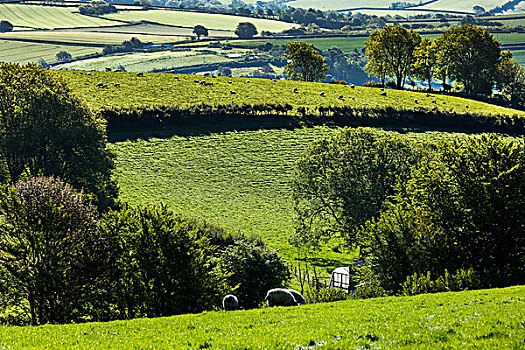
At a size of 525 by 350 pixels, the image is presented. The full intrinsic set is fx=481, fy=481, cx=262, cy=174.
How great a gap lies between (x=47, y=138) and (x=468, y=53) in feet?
373

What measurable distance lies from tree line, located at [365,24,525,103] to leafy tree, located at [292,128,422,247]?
81386 millimetres

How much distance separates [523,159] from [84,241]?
3513 centimetres

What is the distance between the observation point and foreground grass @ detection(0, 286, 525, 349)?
1789 centimetres

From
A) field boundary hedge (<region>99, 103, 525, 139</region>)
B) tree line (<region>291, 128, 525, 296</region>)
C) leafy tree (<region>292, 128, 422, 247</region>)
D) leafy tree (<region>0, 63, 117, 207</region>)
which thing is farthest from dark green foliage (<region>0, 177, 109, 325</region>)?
field boundary hedge (<region>99, 103, 525, 139</region>)

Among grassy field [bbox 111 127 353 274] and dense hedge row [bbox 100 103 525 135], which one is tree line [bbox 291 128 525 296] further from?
dense hedge row [bbox 100 103 525 135]

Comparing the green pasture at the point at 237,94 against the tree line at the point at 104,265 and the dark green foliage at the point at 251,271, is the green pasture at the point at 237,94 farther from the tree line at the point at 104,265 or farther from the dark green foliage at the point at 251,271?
the dark green foliage at the point at 251,271

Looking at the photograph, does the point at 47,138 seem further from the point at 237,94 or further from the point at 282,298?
the point at 237,94

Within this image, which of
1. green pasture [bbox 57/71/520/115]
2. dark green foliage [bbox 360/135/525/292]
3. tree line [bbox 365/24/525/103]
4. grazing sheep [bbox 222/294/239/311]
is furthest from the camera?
tree line [bbox 365/24/525/103]

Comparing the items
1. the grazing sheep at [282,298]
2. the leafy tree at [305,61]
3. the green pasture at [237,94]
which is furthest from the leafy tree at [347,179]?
the leafy tree at [305,61]

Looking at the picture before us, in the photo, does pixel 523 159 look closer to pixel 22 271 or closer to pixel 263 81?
pixel 22 271

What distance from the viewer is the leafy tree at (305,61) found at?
139875mm

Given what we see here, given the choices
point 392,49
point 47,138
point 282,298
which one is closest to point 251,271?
point 282,298

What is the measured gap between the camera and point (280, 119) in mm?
98938

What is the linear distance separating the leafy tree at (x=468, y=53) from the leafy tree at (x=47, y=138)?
102832mm
